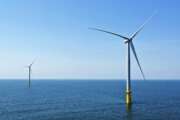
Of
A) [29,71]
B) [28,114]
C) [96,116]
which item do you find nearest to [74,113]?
[96,116]

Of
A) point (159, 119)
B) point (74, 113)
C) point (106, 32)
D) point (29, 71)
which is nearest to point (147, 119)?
point (159, 119)

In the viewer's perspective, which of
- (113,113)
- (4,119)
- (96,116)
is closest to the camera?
(4,119)

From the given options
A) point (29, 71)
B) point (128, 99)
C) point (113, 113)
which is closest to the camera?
point (113, 113)

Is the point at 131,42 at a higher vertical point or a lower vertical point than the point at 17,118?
higher

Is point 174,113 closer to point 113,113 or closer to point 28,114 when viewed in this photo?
point 113,113

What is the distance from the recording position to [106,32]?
284 feet

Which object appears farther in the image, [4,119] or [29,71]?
[29,71]

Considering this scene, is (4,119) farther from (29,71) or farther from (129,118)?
(29,71)

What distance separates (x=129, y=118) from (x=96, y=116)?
26.7 feet

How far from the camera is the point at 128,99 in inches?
3656

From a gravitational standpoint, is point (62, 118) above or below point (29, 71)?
below

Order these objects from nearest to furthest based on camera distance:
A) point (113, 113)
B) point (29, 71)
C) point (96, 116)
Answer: point (96, 116), point (113, 113), point (29, 71)

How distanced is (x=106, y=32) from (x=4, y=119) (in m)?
38.3

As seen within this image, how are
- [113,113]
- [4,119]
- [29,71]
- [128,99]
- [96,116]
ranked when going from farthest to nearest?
[29,71] → [128,99] → [113,113] → [96,116] → [4,119]
